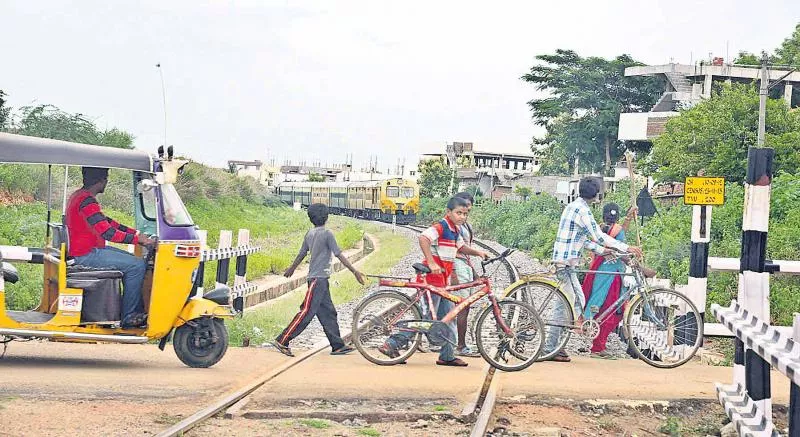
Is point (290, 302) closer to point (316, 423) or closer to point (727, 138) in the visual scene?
point (316, 423)

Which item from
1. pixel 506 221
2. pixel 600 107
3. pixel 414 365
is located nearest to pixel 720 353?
pixel 414 365

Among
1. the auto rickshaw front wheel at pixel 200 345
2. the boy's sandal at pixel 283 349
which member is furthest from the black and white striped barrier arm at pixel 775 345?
the boy's sandal at pixel 283 349

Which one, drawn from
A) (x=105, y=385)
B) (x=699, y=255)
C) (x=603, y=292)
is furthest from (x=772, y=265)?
(x=105, y=385)

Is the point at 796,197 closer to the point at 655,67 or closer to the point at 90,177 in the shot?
the point at 90,177

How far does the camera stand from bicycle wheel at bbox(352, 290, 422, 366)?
10086mm

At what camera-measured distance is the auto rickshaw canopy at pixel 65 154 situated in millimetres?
8578

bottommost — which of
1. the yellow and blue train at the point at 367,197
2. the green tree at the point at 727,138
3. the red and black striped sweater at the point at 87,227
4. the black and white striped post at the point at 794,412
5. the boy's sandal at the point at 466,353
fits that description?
the boy's sandal at the point at 466,353

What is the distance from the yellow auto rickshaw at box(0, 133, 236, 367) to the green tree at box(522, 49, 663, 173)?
4892 cm

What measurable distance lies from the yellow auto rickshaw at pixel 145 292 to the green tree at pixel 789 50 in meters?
55.4

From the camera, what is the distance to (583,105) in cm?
5866

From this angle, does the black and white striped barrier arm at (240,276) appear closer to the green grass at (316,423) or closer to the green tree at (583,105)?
the green grass at (316,423)

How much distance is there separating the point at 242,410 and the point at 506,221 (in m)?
37.0

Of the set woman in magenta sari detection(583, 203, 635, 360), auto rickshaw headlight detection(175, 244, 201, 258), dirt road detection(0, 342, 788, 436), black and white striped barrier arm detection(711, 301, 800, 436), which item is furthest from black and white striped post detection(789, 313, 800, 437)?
auto rickshaw headlight detection(175, 244, 201, 258)

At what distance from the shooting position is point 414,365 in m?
10.4
